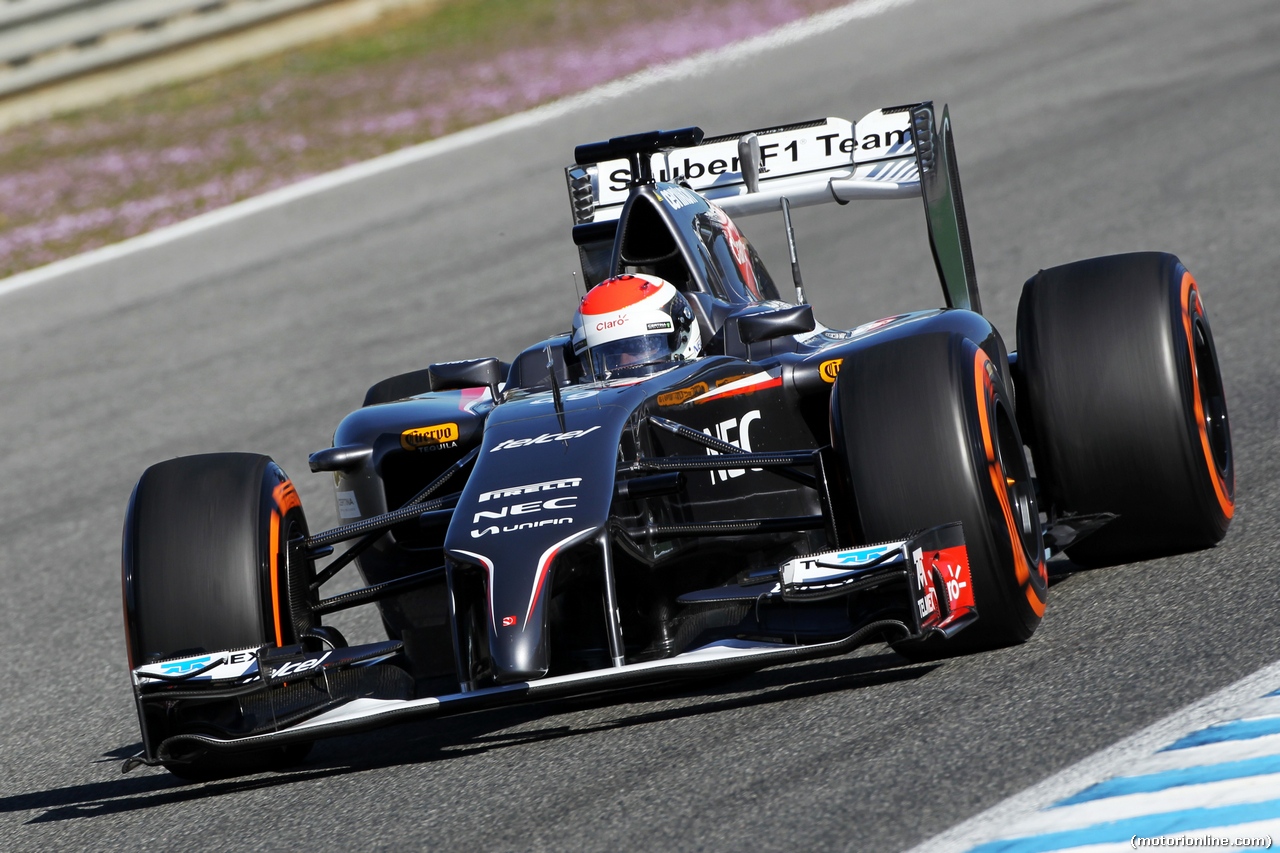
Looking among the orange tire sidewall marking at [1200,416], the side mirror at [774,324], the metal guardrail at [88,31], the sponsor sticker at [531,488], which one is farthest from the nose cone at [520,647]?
the metal guardrail at [88,31]

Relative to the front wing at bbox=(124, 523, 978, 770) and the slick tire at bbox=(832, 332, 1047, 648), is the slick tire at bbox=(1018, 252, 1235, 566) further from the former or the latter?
the front wing at bbox=(124, 523, 978, 770)

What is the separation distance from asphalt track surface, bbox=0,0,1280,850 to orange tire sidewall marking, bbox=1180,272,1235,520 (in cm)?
16

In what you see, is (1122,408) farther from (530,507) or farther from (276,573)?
(276,573)

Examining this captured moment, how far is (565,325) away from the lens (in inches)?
515

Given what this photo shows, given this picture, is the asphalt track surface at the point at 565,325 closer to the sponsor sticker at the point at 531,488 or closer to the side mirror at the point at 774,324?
the sponsor sticker at the point at 531,488

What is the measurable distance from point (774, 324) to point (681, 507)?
688mm

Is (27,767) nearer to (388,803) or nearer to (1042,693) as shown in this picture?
(388,803)

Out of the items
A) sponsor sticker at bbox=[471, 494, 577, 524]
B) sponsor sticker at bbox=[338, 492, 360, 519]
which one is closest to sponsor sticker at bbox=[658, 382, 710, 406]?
sponsor sticker at bbox=[471, 494, 577, 524]

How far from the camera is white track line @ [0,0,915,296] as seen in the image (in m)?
16.1

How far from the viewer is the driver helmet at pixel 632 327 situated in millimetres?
6340

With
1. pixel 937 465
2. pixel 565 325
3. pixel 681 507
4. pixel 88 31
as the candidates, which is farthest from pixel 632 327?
pixel 88 31

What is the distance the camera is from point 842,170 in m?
8.20

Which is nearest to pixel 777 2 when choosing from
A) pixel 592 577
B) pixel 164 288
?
pixel 164 288

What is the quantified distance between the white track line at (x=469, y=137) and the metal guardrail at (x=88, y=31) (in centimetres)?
344
